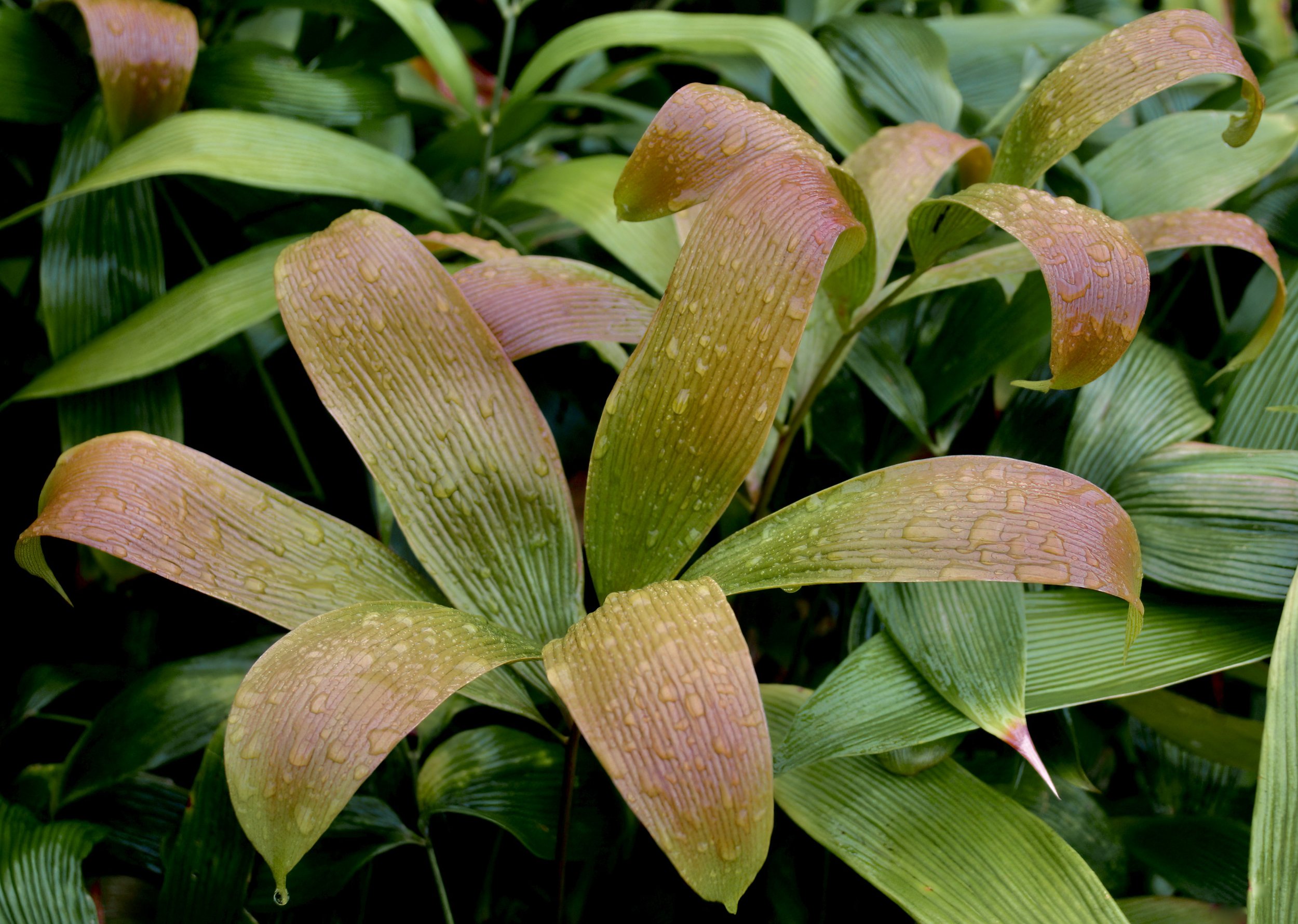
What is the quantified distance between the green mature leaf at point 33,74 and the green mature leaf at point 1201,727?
1.14 metres

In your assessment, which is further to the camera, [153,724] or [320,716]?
[153,724]

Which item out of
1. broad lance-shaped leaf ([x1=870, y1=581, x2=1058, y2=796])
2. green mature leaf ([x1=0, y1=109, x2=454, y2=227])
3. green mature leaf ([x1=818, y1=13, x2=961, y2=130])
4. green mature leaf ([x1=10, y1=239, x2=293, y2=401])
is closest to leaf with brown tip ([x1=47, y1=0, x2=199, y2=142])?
green mature leaf ([x1=0, y1=109, x2=454, y2=227])

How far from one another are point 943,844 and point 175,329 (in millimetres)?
729

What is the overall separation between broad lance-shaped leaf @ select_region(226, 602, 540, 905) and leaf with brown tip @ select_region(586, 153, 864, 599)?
0.42ft

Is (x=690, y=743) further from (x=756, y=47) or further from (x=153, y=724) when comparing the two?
(x=756, y=47)

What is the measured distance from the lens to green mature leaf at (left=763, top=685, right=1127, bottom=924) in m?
0.49

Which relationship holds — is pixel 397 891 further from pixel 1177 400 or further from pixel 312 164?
pixel 1177 400

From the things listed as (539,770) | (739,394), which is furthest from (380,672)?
(539,770)

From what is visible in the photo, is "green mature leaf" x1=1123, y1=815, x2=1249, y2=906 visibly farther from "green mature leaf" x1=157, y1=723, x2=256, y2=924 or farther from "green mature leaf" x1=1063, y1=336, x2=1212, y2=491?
"green mature leaf" x1=157, y1=723, x2=256, y2=924

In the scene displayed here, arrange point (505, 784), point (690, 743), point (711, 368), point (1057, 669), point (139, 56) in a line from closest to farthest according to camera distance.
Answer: point (690, 743) < point (711, 368) < point (1057, 669) < point (505, 784) < point (139, 56)

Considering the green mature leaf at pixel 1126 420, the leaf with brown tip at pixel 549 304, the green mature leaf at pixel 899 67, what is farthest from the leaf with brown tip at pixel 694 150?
the green mature leaf at pixel 899 67

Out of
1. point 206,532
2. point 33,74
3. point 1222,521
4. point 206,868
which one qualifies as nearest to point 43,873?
point 206,868

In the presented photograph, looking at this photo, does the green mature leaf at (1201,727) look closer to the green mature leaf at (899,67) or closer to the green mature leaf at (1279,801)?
the green mature leaf at (1279,801)

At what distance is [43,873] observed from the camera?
59 cm
